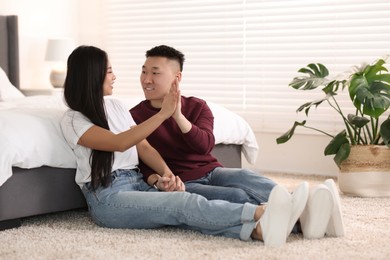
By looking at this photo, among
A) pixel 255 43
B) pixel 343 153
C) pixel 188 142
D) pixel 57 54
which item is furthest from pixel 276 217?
pixel 57 54

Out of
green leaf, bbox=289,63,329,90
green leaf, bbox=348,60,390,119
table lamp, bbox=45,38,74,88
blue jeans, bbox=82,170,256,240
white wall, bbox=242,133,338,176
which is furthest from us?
table lamp, bbox=45,38,74,88

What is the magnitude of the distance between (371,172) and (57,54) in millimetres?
2718

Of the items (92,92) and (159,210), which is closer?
(159,210)

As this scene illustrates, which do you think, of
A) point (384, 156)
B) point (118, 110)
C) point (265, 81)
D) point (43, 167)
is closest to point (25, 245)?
point (43, 167)

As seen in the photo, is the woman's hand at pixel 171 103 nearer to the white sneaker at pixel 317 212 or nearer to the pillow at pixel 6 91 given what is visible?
the white sneaker at pixel 317 212

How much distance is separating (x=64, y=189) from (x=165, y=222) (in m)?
0.56

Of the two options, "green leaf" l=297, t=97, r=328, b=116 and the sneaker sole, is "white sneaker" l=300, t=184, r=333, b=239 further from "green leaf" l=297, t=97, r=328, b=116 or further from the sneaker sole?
"green leaf" l=297, t=97, r=328, b=116

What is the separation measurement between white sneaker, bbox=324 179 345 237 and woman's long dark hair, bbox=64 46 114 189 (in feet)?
2.81

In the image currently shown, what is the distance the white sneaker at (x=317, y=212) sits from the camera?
96.9 inches

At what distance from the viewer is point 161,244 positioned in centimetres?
253

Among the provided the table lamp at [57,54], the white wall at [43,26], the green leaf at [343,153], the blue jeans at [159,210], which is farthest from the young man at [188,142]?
the white wall at [43,26]

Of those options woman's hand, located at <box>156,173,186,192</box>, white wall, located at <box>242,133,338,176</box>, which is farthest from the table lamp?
woman's hand, located at <box>156,173,186,192</box>

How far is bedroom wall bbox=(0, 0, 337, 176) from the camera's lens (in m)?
4.94

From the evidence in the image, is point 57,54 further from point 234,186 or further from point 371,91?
point 234,186
